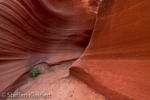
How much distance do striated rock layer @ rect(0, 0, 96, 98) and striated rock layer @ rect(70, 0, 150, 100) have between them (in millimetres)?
2170

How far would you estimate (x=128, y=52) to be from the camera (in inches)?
50.0

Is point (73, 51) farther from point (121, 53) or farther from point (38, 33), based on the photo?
point (121, 53)

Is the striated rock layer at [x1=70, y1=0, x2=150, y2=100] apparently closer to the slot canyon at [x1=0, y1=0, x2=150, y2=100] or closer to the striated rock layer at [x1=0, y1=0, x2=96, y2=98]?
the slot canyon at [x1=0, y1=0, x2=150, y2=100]

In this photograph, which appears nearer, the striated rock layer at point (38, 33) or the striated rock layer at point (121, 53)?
the striated rock layer at point (121, 53)

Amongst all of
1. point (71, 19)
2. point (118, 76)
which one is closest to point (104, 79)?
point (118, 76)

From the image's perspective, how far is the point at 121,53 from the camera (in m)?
1.36

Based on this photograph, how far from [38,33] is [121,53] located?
3.34 m

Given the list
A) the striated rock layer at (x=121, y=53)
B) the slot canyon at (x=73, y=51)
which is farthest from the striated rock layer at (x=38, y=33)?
the striated rock layer at (x=121, y=53)

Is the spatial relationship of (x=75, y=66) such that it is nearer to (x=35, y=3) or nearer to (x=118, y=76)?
(x=118, y=76)

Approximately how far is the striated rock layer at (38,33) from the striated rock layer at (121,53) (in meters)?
2.17

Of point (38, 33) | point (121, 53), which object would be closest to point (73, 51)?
point (38, 33)

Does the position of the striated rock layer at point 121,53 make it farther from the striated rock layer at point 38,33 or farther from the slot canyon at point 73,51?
the striated rock layer at point 38,33

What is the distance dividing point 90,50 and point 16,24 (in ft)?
8.83

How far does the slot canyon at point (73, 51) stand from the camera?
1.13 m
